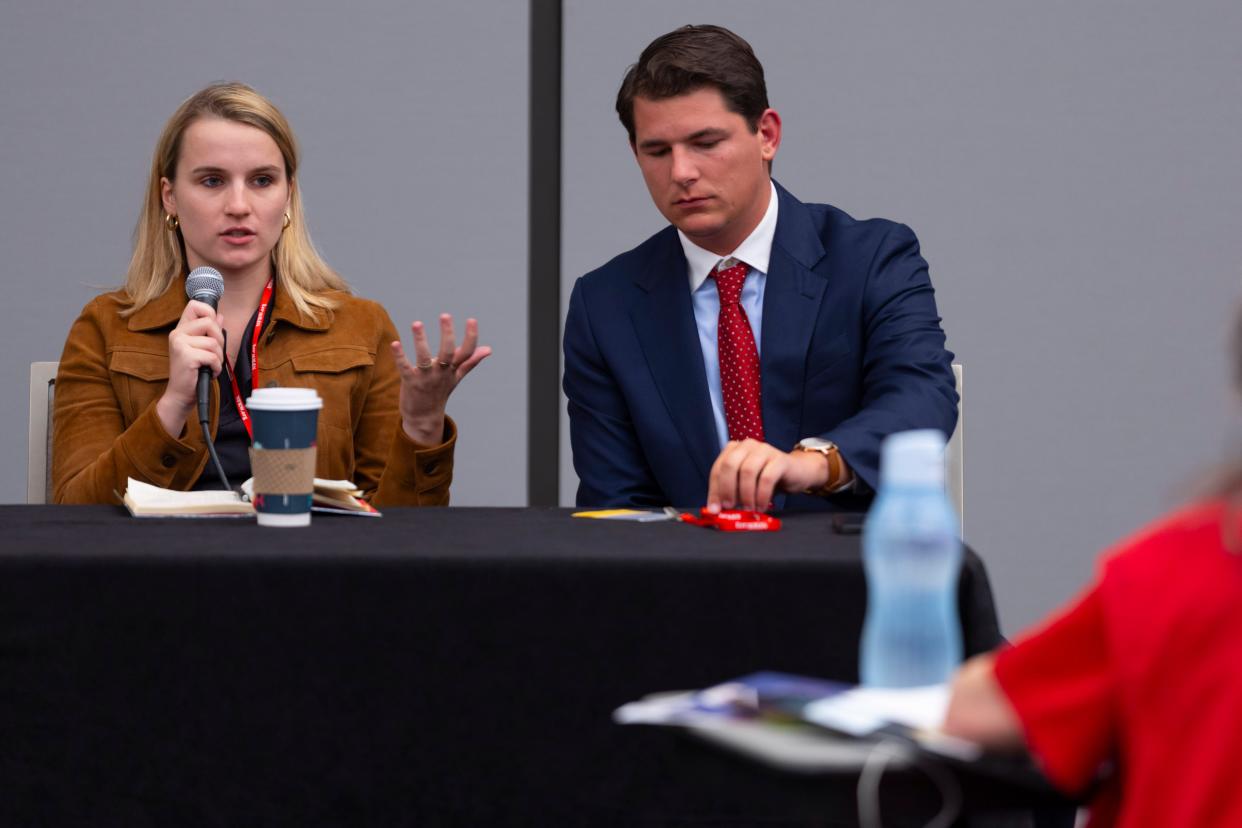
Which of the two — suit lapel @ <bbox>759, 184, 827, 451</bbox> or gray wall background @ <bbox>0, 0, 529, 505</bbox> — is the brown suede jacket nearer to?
suit lapel @ <bbox>759, 184, 827, 451</bbox>

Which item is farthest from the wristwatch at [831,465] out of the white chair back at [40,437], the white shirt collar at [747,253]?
the white chair back at [40,437]

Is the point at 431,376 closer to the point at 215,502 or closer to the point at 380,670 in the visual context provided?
the point at 215,502

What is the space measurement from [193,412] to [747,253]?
3.02 ft

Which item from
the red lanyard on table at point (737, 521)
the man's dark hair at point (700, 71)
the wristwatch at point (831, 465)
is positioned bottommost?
the red lanyard on table at point (737, 521)

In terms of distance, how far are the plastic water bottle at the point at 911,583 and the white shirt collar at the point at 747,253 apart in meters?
1.20

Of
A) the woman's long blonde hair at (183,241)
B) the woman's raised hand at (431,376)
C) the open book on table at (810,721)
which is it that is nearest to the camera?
the open book on table at (810,721)

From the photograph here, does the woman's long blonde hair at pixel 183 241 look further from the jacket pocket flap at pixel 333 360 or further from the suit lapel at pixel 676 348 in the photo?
the suit lapel at pixel 676 348

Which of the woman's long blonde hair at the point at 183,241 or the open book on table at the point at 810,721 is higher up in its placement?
the woman's long blonde hair at the point at 183,241

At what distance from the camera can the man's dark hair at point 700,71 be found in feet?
7.41

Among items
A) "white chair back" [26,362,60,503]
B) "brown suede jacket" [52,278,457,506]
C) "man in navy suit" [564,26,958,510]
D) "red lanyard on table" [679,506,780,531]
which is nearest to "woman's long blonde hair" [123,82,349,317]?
→ "brown suede jacket" [52,278,457,506]

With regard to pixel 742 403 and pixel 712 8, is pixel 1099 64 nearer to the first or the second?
pixel 712 8

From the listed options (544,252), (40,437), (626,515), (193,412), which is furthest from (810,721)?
(544,252)

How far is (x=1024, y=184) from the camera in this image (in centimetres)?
347

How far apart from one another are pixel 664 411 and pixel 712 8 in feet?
5.22
